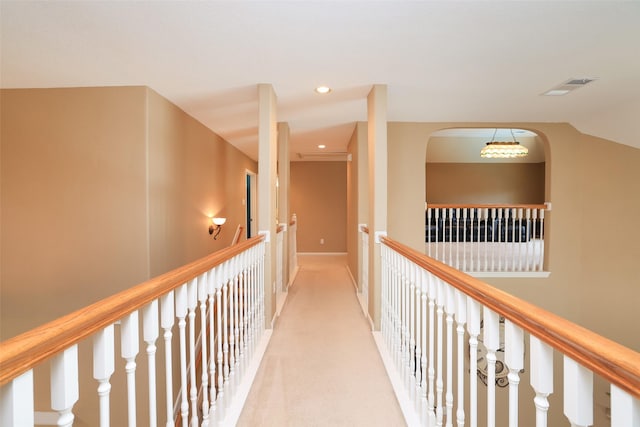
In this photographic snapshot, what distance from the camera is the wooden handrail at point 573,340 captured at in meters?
0.61

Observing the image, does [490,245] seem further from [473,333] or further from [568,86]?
[473,333]

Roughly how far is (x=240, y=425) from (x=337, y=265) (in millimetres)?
5081

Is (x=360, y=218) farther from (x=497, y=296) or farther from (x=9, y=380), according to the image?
(x=9, y=380)

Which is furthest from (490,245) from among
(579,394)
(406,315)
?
(579,394)

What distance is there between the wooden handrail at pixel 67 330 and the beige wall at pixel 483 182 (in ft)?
28.5

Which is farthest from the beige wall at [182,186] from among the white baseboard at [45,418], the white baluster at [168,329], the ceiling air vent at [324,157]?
the white baluster at [168,329]

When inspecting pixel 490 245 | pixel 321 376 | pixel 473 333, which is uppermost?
pixel 473 333

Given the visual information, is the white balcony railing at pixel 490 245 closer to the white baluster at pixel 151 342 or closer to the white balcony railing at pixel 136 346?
the white balcony railing at pixel 136 346

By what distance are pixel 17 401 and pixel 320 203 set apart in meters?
7.93

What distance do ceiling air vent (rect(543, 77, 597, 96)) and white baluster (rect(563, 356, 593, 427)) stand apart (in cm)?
346

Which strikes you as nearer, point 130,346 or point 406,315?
point 130,346

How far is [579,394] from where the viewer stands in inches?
29.0

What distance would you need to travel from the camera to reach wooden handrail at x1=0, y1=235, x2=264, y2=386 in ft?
2.05

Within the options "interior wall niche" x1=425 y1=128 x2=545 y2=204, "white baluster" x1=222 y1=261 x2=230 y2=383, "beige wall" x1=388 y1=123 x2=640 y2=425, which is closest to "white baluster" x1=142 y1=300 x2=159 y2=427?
"white baluster" x1=222 y1=261 x2=230 y2=383
